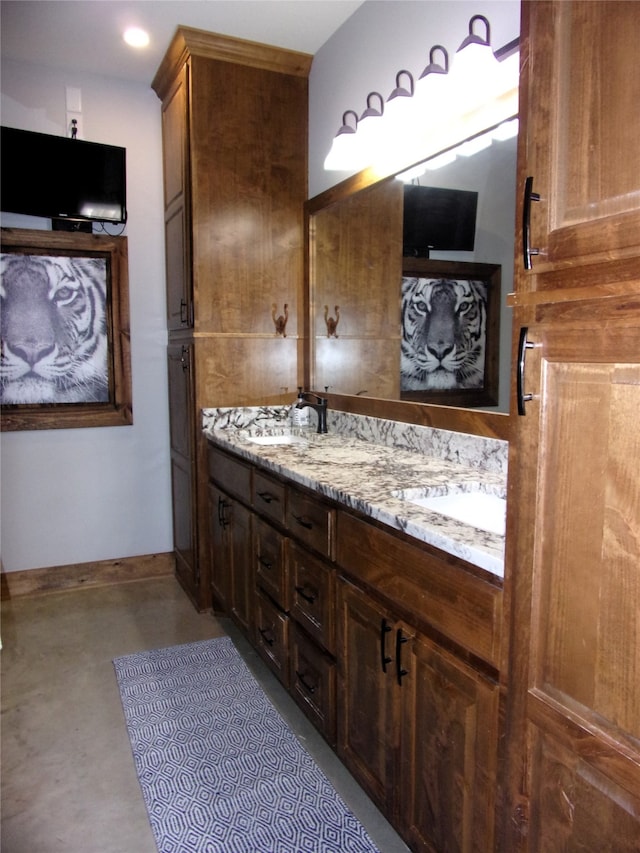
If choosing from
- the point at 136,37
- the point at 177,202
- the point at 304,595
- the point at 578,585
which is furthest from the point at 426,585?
the point at 136,37

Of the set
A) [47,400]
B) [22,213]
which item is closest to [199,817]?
[47,400]

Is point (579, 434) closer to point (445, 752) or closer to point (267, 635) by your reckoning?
point (445, 752)

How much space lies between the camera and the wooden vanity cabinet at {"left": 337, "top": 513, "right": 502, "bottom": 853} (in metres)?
1.17

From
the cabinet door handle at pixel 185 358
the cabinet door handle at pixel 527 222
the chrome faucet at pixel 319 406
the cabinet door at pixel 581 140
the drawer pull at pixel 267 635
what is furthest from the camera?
the cabinet door handle at pixel 185 358

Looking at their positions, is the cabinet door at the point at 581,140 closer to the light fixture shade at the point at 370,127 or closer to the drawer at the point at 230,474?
the light fixture shade at the point at 370,127

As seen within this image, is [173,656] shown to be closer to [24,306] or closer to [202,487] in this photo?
[202,487]

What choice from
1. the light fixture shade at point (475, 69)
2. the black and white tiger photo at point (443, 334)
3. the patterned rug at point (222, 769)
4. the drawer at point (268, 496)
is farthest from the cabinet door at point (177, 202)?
the patterned rug at point (222, 769)

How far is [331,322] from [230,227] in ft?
2.24

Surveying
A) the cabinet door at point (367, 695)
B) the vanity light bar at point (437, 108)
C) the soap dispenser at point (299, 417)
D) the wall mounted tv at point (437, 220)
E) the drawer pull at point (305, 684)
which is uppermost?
the vanity light bar at point (437, 108)

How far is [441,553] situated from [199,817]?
3.74 ft

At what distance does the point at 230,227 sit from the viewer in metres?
2.94

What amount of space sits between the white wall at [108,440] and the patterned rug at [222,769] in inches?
40.8

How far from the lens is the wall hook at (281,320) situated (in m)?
3.08

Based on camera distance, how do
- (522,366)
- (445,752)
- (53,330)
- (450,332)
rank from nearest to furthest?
1. (522,366)
2. (445,752)
3. (450,332)
4. (53,330)
